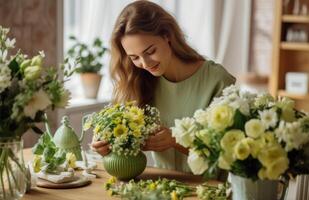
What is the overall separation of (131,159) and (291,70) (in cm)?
313

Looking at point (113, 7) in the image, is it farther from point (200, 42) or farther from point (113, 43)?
point (113, 43)

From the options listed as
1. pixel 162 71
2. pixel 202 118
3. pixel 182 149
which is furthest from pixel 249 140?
pixel 162 71

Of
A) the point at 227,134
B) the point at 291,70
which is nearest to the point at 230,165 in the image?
the point at 227,134

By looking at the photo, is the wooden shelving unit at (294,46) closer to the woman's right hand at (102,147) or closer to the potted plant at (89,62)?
the potted plant at (89,62)

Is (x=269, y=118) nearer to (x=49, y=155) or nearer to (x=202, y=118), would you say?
(x=202, y=118)

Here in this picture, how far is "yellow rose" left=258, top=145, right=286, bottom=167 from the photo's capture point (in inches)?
55.3

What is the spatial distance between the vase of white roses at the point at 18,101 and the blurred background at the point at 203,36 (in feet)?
6.05

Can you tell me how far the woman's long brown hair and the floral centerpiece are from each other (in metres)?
0.39

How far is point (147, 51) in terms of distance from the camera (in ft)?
7.25

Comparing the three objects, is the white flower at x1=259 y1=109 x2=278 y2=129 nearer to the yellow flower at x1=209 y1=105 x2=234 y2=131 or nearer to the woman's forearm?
the yellow flower at x1=209 y1=105 x2=234 y2=131

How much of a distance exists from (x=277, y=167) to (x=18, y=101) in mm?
693

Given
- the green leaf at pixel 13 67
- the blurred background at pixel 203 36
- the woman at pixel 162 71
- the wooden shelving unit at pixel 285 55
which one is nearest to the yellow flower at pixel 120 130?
the woman at pixel 162 71

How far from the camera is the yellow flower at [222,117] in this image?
4.77 feet

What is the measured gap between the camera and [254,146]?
1412 mm
